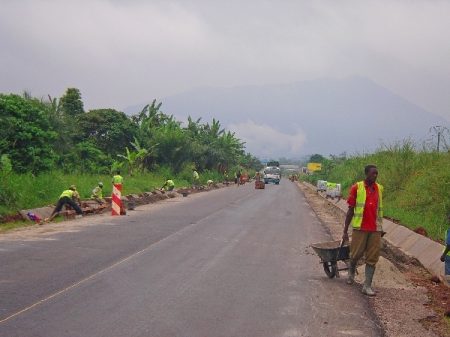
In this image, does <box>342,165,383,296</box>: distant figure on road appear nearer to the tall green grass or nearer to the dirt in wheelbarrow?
the dirt in wheelbarrow

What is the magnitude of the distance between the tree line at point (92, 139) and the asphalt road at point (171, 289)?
430 inches

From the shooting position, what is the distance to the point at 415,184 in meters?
19.6

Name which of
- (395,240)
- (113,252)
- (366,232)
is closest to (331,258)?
(366,232)

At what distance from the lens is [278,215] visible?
913 inches

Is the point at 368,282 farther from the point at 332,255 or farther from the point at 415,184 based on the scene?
the point at 415,184

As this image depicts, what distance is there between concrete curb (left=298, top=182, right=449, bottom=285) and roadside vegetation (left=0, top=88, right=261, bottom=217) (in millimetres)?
12438

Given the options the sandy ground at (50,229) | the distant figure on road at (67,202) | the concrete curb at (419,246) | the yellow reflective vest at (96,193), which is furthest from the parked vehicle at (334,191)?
the distant figure on road at (67,202)

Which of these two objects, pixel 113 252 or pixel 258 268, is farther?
pixel 113 252

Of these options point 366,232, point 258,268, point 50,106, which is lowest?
point 258,268

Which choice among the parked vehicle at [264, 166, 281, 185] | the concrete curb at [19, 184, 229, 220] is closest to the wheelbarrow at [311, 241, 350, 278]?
the concrete curb at [19, 184, 229, 220]

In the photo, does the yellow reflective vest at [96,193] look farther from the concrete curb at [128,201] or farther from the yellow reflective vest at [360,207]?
the yellow reflective vest at [360,207]

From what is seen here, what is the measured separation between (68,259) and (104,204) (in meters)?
13.0

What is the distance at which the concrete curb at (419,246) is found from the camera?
1069 centimetres

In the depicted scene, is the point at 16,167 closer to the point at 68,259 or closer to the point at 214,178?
the point at 68,259
